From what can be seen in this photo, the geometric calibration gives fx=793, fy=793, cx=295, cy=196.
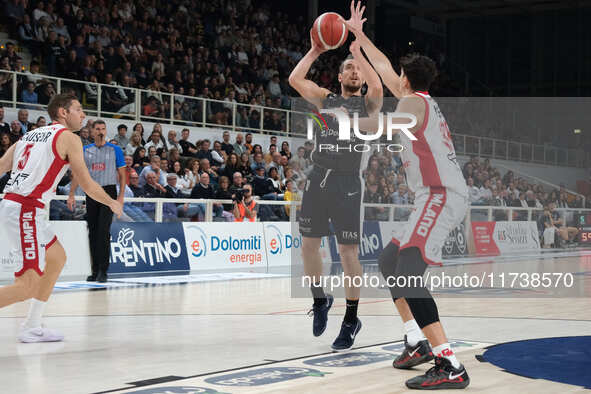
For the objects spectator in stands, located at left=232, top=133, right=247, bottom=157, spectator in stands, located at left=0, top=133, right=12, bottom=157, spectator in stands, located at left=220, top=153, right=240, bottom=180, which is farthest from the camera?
spectator in stands, located at left=232, top=133, right=247, bottom=157

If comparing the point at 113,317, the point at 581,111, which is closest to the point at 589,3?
the point at 581,111

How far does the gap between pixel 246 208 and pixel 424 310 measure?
10665 millimetres

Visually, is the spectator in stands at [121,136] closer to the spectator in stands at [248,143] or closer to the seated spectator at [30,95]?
the seated spectator at [30,95]

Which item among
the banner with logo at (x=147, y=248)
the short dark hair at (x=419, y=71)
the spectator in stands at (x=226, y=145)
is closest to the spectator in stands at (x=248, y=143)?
the spectator in stands at (x=226, y=145)

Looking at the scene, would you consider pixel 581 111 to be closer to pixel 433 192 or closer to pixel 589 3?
pixel 589 3

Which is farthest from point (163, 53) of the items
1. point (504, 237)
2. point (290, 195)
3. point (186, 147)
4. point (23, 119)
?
point (504, 237)

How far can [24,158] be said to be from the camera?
6.12m

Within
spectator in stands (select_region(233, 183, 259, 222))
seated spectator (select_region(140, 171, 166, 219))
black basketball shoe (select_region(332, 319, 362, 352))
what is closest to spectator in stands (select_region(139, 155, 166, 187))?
seated spectator (select_region(140, 171, 166, 219))

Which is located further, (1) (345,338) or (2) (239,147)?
(2) (239,147)

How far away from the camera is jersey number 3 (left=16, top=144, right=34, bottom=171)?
6098 mm

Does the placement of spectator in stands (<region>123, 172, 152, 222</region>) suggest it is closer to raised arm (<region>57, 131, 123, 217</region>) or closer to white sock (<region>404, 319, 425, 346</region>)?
raised arm (<region>57, 131, 123, 217</region>)

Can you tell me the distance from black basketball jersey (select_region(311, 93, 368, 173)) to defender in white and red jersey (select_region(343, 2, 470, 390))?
103cm

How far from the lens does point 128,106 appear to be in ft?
56.7

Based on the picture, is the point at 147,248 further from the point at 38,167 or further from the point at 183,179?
the point at 38,167
